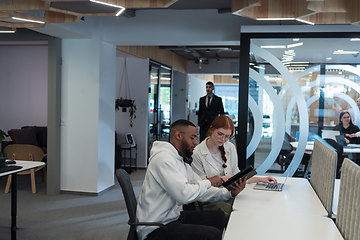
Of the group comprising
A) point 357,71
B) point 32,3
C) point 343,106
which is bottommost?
point 343,106

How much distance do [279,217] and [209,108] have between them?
5.11m

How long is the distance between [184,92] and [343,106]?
7766mm

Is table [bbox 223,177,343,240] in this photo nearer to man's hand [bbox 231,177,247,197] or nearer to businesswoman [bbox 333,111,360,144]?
man's hand [bbox 231,177,247,197]

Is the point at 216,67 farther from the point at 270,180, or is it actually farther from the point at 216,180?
the point at 216,180

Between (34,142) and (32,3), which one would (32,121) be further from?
(32,3)

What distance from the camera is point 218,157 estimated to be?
3307mm

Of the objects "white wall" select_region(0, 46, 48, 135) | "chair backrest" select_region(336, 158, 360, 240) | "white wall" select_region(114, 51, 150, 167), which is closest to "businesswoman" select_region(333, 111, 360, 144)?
"chair backrest" select_region(336, 158, 360, 240)

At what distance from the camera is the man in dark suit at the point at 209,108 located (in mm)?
7223

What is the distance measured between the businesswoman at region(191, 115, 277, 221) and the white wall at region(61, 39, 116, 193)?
2790mm

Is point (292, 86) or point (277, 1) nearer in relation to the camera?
point (277, 1)

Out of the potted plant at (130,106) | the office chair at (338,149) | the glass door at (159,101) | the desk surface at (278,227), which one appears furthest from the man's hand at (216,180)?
the glass door at (159,101)

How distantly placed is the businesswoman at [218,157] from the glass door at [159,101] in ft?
16.7

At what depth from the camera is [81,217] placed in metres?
4.57

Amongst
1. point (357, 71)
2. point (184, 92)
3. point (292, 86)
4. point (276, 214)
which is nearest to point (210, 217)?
point (276, 214)
